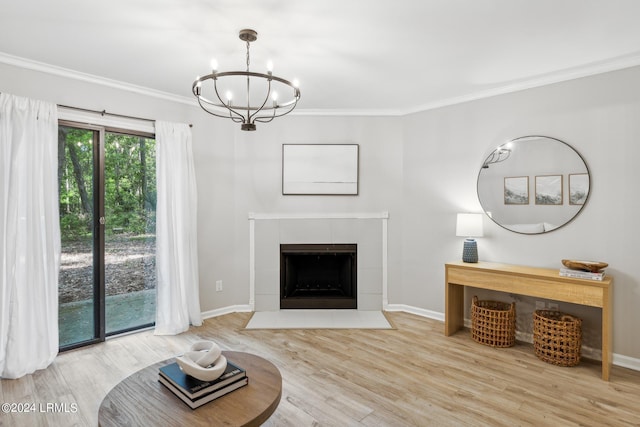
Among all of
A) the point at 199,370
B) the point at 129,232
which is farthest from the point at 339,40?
the point at 129,232

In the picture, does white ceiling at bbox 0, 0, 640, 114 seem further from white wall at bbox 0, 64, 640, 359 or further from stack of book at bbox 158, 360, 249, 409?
stack of book at bbox 158, 360, 249, 409

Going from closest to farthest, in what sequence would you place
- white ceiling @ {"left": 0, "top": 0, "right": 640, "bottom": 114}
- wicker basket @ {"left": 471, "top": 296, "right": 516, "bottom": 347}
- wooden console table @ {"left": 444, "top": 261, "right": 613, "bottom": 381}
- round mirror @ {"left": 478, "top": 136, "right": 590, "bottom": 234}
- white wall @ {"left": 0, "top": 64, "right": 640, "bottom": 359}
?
white ceiling @ {"left": 0, "top": 0, "right": 640, "bottom": 114}, wooden console table @ {"left": 444, "top": 261, "right": 613, "bottom": 381}, white wall @ {"left": 0, "top": 64, "right": 640, "bottom": 359}, round mirror @ {"left": 478, "top": 136, "right": 590, "bottom": 234}, wicker basket @ {"left": 471, "top": 296, "right": 516, "bottom": 347}

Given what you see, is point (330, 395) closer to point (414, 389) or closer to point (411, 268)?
point (414, 389)

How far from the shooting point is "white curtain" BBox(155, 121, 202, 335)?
11.5 feet

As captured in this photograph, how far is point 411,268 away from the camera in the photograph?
13.7ft

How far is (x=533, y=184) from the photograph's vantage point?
3242 mm

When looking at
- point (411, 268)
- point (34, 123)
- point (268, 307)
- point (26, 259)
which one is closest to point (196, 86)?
point (34, 123)

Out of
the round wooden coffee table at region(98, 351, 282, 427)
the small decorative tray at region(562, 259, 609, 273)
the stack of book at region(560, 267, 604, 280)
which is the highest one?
the small decorative tray at region(562, 259, 609, 273)

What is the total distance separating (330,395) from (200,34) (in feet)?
8.88

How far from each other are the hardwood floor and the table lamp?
840mm

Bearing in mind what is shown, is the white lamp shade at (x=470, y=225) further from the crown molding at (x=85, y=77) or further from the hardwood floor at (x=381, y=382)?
the crown molding at (x=85, y=77)

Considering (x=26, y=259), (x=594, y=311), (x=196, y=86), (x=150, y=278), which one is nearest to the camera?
(x=196, y=86)

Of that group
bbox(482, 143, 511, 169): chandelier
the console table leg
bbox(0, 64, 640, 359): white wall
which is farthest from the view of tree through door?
bbox(482, 143, 511, 169): chandelier

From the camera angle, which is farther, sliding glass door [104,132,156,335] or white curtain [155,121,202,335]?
white curtain [155,121,202,335]
